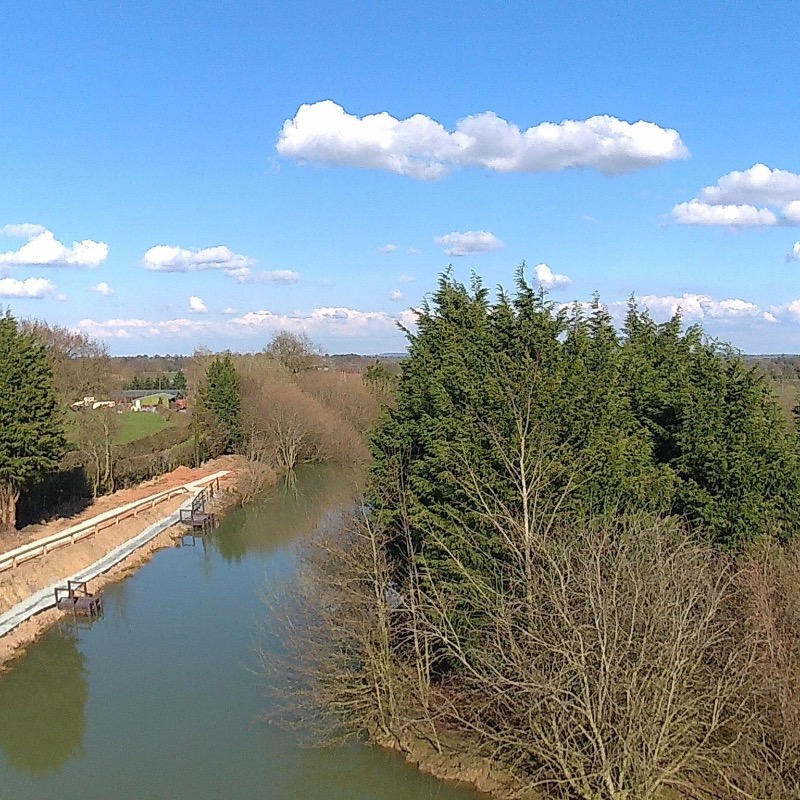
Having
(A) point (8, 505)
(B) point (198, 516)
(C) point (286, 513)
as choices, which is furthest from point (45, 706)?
(C) point (286, 513)

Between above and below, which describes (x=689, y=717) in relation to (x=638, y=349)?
below

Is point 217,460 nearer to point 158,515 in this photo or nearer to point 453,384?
point 158,515

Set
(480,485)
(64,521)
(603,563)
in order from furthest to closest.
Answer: (64,521) < (480,485) < (603,563)

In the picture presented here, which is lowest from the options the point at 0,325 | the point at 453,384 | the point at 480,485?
the point at 480,485

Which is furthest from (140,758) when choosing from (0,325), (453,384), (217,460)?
(217,460)

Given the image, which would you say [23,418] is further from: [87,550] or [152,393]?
[152,393]

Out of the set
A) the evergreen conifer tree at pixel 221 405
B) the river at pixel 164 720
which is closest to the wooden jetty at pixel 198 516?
the river at pixel 164 720

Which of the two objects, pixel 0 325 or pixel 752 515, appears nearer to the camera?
pixel 752 515

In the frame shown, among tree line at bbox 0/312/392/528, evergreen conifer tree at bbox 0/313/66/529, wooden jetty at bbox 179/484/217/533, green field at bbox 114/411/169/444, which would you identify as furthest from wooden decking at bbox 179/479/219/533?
green field at bbox 114/411/169/444

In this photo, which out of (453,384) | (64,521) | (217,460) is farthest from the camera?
(217,460)
